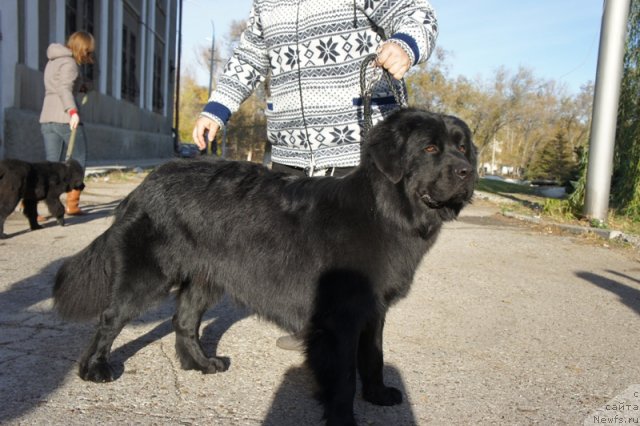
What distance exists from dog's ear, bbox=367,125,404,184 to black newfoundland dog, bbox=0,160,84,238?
17.6 ft

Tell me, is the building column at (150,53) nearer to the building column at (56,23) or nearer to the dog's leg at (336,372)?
the building column at (56,23)

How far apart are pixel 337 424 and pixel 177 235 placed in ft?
4.22

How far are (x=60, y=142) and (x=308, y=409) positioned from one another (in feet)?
20.9

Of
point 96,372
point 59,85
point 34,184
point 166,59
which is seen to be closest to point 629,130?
point 59,85

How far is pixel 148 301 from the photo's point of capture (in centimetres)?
287

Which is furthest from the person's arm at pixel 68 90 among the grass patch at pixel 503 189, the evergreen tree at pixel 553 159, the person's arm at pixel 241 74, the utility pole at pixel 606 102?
the evergreen tree at pixel 553 159

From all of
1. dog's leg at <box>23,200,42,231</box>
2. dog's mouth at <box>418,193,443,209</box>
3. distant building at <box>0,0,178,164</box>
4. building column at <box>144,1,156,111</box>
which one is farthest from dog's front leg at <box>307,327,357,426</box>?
building column at <box>144,1,156,111</box>

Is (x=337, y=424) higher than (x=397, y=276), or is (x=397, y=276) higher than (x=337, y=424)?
(x=397, y=276)

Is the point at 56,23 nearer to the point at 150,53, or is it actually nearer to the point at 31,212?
the point at 31,212

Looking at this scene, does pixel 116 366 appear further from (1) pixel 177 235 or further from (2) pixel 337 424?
(2) pixel 337 424

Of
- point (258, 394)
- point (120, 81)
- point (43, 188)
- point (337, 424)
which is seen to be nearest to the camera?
point (337, 424)

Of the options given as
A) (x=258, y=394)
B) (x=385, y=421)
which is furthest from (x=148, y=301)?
(x=385, y=421)

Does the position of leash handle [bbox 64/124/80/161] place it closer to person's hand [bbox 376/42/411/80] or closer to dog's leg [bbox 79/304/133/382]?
dog's leg [bbox 79/304/133/382]

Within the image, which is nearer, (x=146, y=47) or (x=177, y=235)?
(x=177, y=235)
